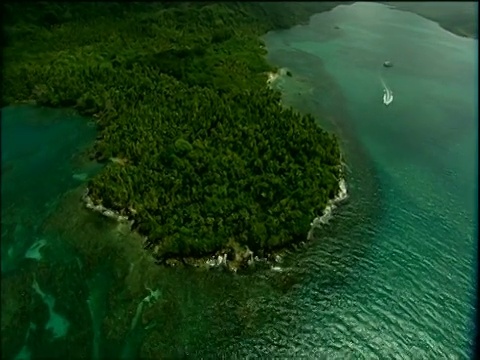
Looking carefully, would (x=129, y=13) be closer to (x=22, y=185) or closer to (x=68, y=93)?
(x=68, y=93)

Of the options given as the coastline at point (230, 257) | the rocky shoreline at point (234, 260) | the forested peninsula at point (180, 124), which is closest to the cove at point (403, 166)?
the coastline at point (230, 257)

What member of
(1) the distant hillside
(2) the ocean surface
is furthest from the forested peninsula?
(1) the distant hillside

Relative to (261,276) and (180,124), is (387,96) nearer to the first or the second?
(180,124)

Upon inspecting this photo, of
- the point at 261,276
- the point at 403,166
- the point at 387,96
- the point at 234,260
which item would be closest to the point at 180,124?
the point at 234,260

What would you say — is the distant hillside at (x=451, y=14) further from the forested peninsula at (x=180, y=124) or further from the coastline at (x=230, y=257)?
the coastline at (x=230, y=257)

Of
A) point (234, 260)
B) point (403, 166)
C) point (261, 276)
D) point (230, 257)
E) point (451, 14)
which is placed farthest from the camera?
point (451, 14)

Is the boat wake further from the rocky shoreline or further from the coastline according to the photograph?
the rocky shoreline
